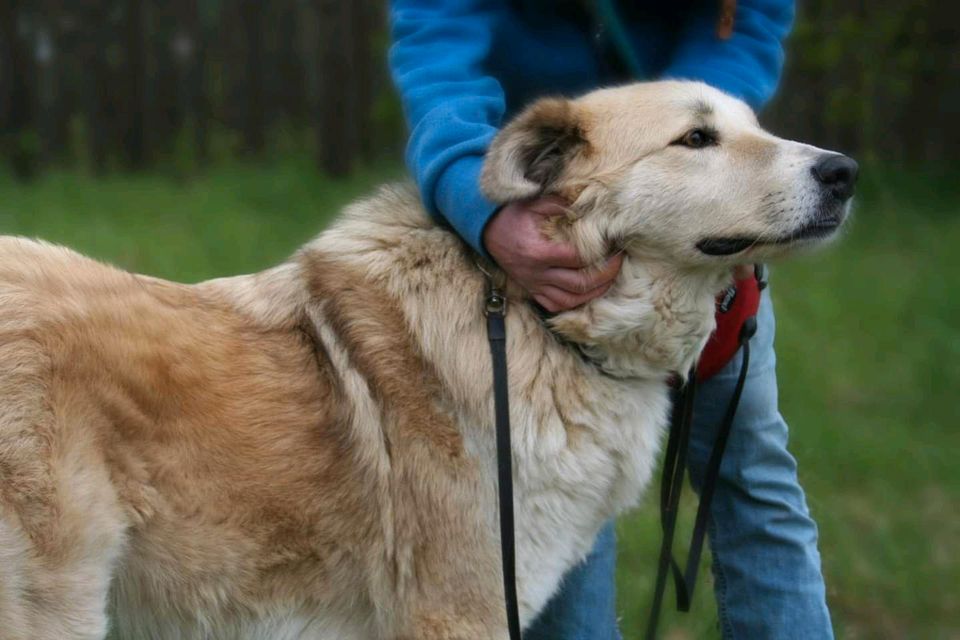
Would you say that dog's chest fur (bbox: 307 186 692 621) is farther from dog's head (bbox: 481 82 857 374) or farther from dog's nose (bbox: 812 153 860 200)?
dog's nose (bbox: 812 153 860 200)

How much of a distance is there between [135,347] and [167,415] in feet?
0.48

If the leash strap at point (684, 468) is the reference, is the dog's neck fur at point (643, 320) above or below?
above

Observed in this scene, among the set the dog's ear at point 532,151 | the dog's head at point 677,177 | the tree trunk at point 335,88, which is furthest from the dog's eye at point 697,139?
the tree trunk at point 335,88

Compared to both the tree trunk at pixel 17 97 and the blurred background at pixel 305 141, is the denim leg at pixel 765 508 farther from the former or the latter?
the tree trunk at pixel 17 97

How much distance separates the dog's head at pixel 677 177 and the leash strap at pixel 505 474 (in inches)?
11.4

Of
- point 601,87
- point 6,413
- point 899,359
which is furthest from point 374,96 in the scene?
point 6,413

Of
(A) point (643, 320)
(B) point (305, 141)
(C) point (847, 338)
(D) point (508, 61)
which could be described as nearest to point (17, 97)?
(B) point (305, 141)

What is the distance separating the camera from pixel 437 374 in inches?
99.5

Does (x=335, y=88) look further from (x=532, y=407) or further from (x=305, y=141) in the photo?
(x=532, y=407)

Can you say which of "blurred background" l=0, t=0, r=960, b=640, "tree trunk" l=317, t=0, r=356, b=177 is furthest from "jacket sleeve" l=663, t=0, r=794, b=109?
"tree trunk" l=317, t=0, r=356, b=177

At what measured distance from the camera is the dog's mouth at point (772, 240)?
98.0 inches

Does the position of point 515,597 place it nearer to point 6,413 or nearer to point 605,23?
point 6,413

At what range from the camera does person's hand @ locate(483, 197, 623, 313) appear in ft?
8.14

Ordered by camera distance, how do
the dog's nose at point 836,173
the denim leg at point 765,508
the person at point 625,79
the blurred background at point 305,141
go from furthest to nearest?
the blurred background at point 305,141 < the denim leg at point 765,508 < the person at point 625,79 < the dog's nose at point 836,173
